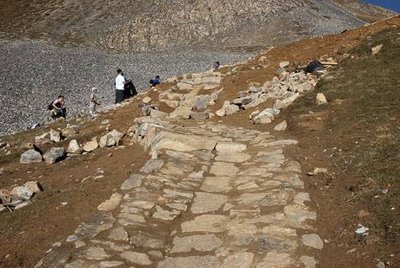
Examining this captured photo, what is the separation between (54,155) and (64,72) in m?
25.3

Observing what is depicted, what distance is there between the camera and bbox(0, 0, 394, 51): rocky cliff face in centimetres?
5784

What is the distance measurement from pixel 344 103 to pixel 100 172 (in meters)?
7.25

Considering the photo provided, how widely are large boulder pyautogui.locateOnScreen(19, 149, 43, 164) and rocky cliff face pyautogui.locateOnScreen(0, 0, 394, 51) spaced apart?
130 ft

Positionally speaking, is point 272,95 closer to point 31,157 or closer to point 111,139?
point 111,139

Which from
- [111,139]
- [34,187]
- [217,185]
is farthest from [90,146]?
[217,185]

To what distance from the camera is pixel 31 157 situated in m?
15.8

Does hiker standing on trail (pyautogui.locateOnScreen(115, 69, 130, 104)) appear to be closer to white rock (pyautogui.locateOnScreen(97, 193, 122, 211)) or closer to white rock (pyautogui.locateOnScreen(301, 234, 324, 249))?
white rock (pyautogui.locateOnScreen(97, 193, 122, 211))

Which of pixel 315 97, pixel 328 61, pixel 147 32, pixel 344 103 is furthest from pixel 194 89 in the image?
pixel 147 32

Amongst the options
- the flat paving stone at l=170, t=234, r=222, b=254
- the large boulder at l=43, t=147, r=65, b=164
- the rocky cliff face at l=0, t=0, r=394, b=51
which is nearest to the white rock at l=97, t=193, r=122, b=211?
the flat paving stone at l=170, t=234, r=222, b=254

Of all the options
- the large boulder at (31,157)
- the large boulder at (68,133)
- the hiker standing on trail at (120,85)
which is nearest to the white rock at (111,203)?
the large boulder at (31,157)

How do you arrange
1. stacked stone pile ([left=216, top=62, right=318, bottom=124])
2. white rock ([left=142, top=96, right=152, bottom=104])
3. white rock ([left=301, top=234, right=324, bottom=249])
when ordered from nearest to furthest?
white rock ([left=301, top=234, right=324, bottom=249])
stacked stone pile ([left=216, top=62, right=318, bottom=124])
white rock ([left=142, top=96, right=152, bottom=104])

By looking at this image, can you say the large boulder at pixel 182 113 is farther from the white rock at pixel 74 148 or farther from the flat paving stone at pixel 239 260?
the flat paving stone at pixel 239 260

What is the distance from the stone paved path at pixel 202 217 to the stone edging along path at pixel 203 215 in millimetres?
16

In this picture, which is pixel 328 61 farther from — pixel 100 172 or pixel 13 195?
pixel 13 195
